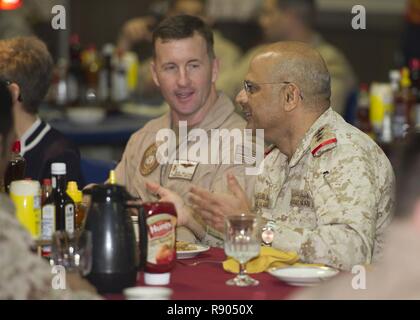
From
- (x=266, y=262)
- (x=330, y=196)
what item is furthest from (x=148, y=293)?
(x=330, y=196)

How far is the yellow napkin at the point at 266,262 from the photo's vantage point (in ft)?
10.5

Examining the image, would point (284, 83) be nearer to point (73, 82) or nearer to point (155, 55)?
point (155, 55)

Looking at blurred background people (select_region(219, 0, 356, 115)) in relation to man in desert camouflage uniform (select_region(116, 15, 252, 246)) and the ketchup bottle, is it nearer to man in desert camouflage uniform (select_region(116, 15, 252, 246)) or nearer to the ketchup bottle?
man in desert camouflage uniform (select_region(116, 15, 252, 246))

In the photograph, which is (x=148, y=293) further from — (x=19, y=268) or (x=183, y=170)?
(x=183, y=170)

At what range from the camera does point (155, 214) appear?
3.05 metres

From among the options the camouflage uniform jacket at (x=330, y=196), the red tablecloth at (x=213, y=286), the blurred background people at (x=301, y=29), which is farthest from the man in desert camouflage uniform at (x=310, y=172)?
the blurred background people at (x=301, y=29)

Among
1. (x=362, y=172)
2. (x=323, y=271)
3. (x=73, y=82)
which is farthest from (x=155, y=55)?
(x=73, y=82)

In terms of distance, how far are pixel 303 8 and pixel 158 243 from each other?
501cm

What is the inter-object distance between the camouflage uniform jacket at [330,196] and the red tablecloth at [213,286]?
0.24 m

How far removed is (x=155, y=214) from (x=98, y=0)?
809 centimetres

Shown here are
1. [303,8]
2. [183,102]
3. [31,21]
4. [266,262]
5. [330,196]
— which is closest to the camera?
[266,262]

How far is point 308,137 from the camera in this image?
366cm

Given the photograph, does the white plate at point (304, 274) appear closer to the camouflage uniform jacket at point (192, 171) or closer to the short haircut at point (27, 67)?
the camouflage uniform jacket at point (192, 171)

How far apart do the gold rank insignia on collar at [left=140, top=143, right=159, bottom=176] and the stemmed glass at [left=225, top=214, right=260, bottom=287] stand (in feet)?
4.51
